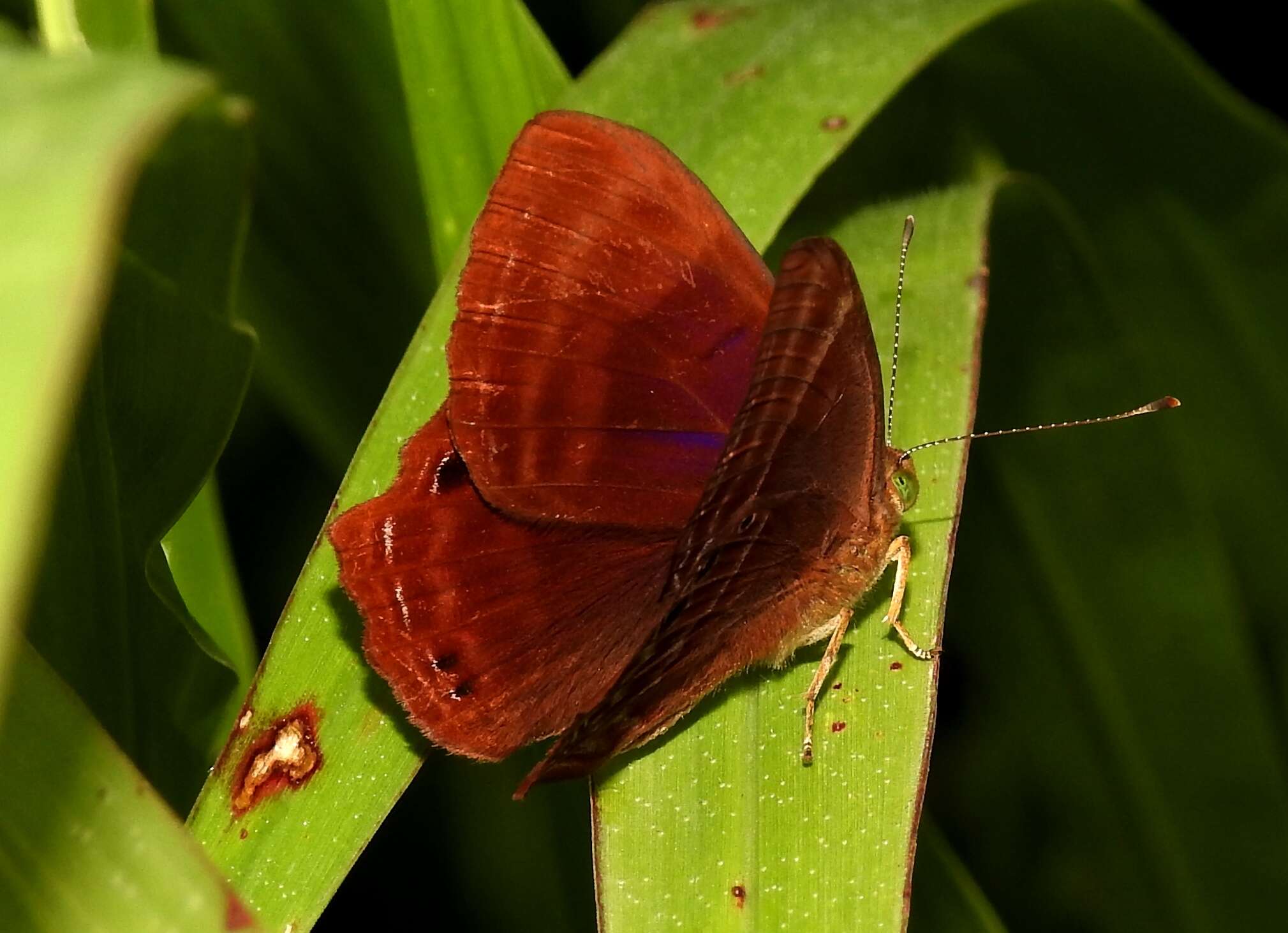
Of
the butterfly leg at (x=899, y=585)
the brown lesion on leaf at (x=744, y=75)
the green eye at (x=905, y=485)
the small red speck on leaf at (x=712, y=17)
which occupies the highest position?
the small red speck on leaf at (x=712, y=17)

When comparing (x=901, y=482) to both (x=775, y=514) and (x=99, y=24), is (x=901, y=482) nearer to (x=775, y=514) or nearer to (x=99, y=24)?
(x=775, y=514)

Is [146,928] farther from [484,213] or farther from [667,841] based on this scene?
[484,213]

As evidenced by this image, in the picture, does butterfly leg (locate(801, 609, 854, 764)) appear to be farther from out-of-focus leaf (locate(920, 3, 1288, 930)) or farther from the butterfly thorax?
out-of-focus leaf (locate(920, 3, 1288, 930))

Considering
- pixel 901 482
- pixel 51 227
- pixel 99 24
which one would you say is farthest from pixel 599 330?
pixel 51 227

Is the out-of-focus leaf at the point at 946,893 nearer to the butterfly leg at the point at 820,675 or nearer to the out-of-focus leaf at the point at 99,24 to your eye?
the butterfly leg at the point at 820,675

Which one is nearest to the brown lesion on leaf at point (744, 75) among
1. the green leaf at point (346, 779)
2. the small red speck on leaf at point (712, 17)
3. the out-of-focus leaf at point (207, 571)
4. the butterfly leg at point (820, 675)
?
the small red speck on leaf at point (712, 17)

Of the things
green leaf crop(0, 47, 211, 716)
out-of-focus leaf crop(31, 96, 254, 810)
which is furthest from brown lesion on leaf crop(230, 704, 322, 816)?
green leaf crop(0, 47, 211, 716)
